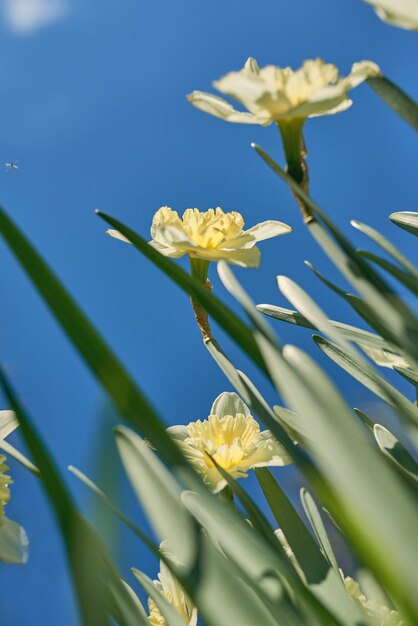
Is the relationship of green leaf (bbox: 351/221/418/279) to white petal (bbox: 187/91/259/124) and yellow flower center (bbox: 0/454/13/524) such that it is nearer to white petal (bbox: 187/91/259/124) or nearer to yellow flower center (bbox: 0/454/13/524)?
white petal (bbox: 187/91/259/124)

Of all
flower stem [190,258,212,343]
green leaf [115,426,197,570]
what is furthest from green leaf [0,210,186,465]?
flower stem [190,258,212,343]

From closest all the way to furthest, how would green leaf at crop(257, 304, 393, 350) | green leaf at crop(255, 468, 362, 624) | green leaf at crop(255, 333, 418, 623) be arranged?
green leaf at crop(255, 333, 418, 623) → green leaf at crop(255, 468, 362, 624) → green leaf at crop(257, 304, 393, 350)

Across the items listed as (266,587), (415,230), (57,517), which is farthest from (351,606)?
→ (415,230)

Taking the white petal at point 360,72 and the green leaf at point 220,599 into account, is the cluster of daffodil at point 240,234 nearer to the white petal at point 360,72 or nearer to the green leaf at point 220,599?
the white petal at point 360,72

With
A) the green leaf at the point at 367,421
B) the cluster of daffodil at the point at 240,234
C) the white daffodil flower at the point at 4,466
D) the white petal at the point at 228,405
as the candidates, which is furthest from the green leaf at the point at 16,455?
the green leaf at the point at 367,421

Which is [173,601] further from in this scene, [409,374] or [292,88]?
[292,88]

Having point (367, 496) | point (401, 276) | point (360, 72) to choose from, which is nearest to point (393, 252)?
point (401, 276)

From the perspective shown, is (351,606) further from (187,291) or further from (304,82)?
(304,82)
